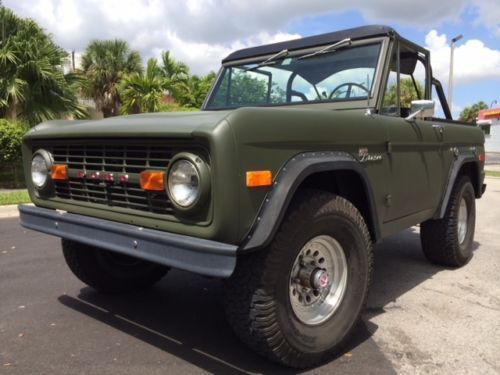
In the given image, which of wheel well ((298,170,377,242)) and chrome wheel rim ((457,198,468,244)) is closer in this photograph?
wheel well ((298,170,377,242))

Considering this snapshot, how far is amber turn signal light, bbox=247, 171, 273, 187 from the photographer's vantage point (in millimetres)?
2295

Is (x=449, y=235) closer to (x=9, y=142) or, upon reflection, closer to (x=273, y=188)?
(x=273, y=188)

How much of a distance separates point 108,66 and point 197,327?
1906cm

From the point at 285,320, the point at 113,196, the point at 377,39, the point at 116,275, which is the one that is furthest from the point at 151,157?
the point at 377,39

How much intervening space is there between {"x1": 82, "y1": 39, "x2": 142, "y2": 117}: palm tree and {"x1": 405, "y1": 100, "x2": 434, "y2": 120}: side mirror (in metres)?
18.2

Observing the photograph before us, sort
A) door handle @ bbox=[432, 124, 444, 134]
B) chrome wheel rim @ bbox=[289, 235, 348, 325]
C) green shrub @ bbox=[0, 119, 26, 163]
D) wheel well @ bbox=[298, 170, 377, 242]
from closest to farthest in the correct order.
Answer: chrome wheel rim @ bbox=[289, 235, 348, 325]
wheel well @ bbox=[298, 170, 377, 242]
door handle @ bbox=[432, 124, 444, 134]
green shrub @ bbox=[0, 119, 26, 163]

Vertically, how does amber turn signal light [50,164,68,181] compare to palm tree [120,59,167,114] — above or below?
below

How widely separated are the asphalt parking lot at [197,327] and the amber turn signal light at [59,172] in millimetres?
997

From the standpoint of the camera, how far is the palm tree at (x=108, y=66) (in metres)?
20.4

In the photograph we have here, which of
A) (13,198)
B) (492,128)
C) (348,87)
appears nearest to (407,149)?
(348,87)

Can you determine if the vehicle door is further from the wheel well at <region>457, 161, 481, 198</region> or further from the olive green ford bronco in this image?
the wheel well at <region>457, 161, 481, 198</region>

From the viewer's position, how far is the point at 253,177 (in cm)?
231

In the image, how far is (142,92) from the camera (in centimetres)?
1678

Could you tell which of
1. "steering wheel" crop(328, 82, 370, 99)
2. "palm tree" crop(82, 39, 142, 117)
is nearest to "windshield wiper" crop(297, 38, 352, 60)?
"steering wheel" crop(328, 82, 370, 99)
